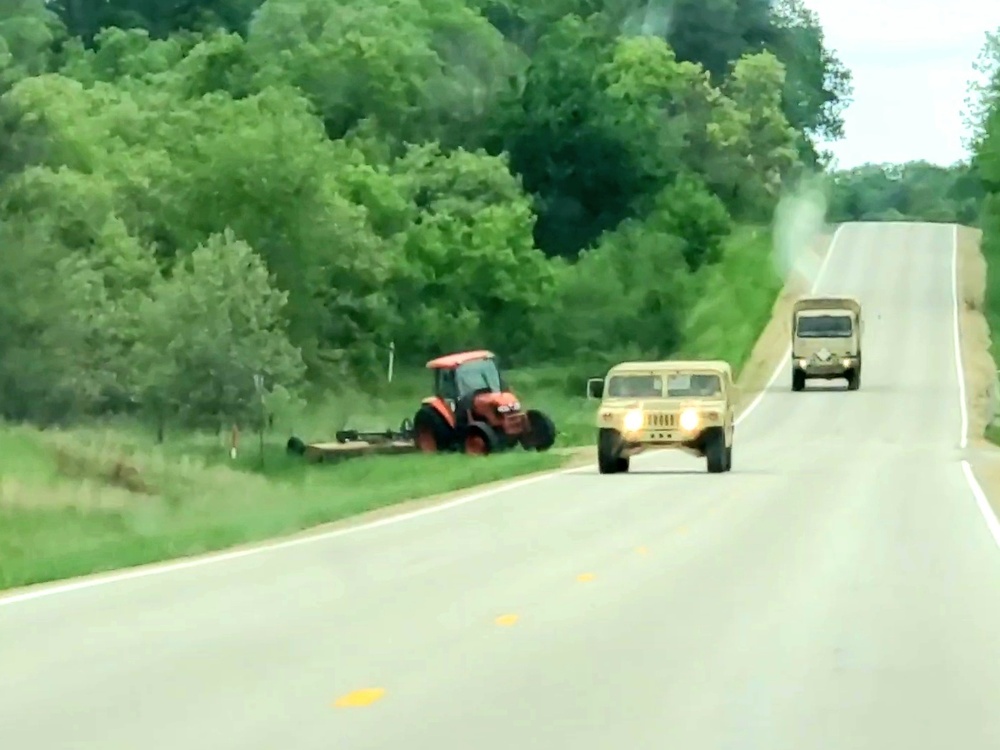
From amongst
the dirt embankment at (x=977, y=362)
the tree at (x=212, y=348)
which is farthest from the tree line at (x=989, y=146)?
the tree at (x=212, y=348)

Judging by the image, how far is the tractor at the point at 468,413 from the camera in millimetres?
44469

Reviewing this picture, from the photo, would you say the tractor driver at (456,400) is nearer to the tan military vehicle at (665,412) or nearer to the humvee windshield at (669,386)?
the tan military vehicle at (665,412)

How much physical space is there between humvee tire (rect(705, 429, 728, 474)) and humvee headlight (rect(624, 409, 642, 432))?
1.23 m

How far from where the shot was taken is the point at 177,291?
189ft

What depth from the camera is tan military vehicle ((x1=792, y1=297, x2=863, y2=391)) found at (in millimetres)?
68812

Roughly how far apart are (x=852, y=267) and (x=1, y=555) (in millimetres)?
86552

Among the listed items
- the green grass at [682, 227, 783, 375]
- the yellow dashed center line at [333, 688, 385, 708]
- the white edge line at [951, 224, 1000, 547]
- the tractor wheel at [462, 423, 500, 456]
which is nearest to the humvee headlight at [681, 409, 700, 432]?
the white edge line at [951, 224, 1000, 547]

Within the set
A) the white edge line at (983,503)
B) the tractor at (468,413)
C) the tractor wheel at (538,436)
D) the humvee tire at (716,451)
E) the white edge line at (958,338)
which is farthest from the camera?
the white edge line at (958,338)

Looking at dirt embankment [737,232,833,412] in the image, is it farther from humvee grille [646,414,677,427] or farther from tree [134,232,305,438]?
humvee grille [646,414,677,427]

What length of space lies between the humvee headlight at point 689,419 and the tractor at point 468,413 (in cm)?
814

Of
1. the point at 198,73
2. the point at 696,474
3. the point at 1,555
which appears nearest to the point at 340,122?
the point at 198,73

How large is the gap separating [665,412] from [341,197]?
4389 centimetres

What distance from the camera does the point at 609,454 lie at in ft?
123

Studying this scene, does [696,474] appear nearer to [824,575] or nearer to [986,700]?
[824,575]
